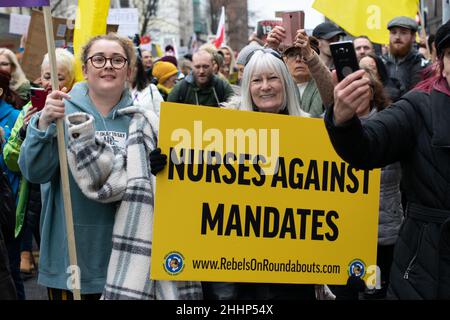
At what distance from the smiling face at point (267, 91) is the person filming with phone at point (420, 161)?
1.19 m

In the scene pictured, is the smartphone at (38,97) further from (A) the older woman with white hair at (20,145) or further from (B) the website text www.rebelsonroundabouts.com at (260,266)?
(B) the website text www.rebelsonroundabouts.com at (260,266)

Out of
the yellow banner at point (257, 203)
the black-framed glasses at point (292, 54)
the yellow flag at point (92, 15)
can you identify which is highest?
the yellow flag at point (92, 15)

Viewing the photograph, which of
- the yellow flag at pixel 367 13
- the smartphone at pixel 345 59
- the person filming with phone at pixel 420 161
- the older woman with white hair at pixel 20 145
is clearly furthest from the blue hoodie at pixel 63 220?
the yellow flag at pixel 367 13

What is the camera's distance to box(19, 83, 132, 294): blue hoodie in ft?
14.2

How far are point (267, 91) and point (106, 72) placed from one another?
33.6 inches

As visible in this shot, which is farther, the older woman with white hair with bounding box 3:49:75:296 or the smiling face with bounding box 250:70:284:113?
the older woman with white hair with bounding box 3:49:75:296

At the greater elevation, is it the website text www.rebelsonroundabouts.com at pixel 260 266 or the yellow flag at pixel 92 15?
the yellow flag at pixel 92 15

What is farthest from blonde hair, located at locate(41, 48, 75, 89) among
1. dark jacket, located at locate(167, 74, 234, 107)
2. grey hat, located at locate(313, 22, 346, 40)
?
dark jacket, located at locate(167, 74, 234, 107)

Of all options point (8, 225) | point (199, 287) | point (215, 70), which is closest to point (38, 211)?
point (8, 225)

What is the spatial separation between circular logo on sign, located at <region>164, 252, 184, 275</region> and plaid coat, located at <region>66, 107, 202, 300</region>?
0.52 feet

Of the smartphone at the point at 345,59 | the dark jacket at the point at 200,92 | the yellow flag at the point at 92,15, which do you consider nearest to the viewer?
the smartphone at the point at 345,59

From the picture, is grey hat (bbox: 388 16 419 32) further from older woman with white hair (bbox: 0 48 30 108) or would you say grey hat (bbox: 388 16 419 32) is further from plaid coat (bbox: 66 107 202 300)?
plaid coat (bbox: 66 107 202 300)

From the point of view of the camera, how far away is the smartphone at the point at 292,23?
4863 mm

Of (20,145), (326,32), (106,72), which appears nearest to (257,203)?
(106,72)
